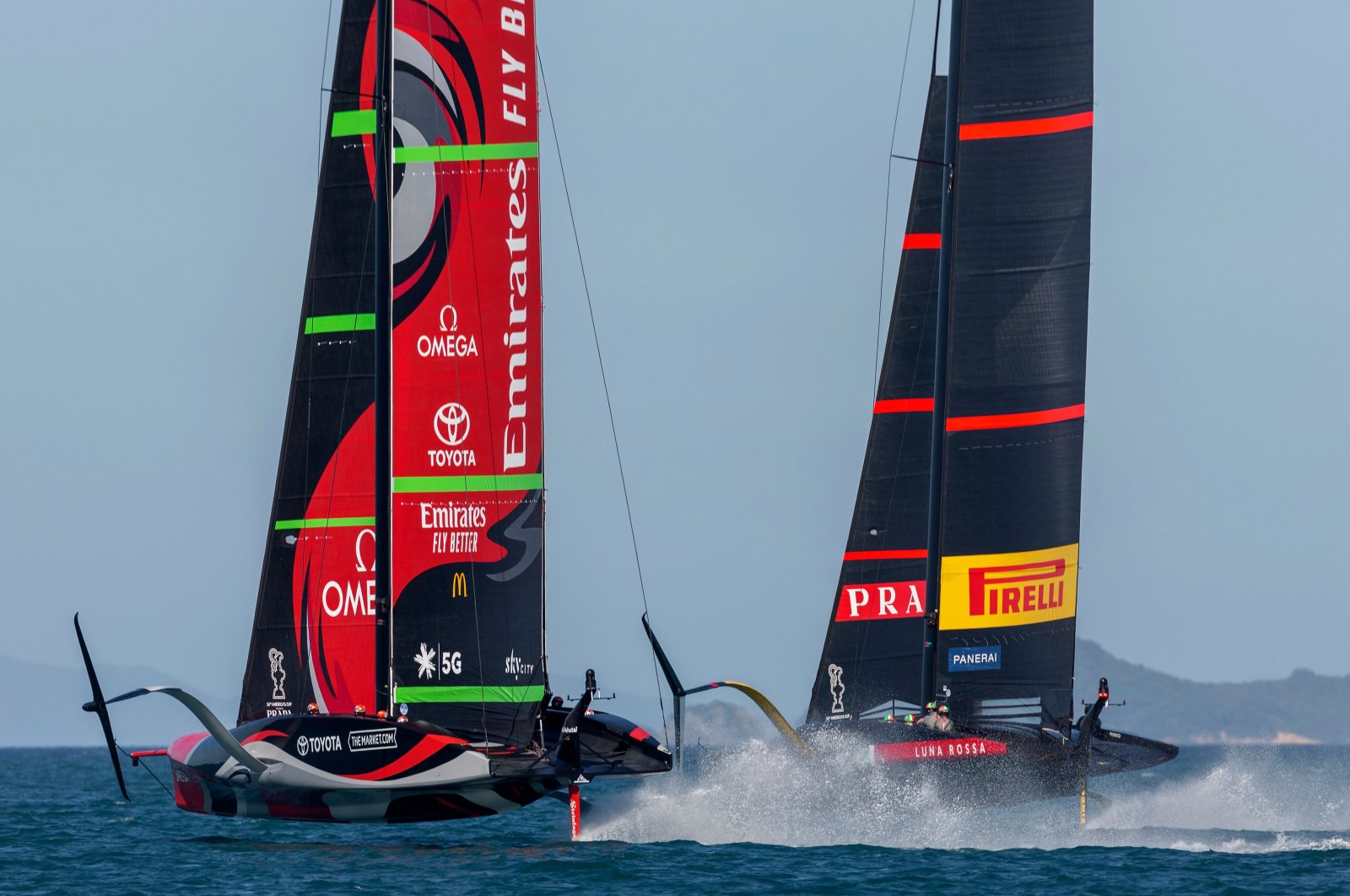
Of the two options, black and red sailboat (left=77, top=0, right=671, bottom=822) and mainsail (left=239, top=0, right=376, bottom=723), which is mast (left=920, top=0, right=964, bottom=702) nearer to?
black and red sailboat (left=77, top=0, right=671, bottom=822)

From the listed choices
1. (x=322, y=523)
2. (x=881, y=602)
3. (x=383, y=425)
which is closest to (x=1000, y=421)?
(x=881, y=602)

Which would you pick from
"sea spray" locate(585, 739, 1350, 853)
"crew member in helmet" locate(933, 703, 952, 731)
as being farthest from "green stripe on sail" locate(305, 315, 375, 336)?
"crew member in helmet" locate(933, 703, 952, 731)

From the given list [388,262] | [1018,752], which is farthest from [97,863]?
[1018,752]

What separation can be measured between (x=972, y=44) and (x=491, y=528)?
932 cm

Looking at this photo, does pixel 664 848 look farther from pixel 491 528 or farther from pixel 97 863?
pixel 97 863

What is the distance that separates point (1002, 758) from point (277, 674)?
9005 millimetres

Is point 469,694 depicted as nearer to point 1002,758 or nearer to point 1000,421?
point 1002,758

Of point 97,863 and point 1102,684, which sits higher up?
point 1102,684

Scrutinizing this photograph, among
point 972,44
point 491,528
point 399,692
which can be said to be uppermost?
point 972,44

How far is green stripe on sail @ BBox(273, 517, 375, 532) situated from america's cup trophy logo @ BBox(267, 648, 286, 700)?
1.53 meters

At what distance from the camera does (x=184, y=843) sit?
2811 centimetres

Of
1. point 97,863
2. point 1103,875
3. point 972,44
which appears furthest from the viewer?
point 972,44

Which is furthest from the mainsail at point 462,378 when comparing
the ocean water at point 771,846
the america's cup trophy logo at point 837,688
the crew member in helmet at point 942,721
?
the america's cup trophy logo at point 837,688

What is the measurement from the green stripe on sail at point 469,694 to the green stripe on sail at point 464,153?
6145mm
